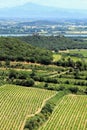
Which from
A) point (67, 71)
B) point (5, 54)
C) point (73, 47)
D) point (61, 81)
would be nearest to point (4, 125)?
point (61, 81)

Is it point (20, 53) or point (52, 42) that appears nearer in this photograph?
point (20, 53)

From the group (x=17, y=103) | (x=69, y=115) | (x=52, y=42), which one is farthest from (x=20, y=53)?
(x=69, y=115)

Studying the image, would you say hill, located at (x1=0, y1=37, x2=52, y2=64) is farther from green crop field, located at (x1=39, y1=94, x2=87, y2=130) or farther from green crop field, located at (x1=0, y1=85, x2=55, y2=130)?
green crop field, located at (x1=39, y1=94, x2=87, y2=130)

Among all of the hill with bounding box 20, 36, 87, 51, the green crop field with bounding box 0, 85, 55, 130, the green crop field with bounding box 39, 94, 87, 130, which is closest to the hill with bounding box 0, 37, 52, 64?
the green crop field with bounding box 0, 85, 55, 130

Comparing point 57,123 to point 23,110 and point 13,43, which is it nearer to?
point 23,110

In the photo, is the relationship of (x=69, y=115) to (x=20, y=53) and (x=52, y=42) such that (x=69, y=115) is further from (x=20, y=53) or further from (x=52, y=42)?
(x=52, y=42)

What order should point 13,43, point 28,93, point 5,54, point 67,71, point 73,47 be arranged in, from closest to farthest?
point 28,93 < point 67,71 < point 5,54 < point 13,43 < point 73,47

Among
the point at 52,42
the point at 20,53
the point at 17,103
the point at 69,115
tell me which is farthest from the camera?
the point at 52,42

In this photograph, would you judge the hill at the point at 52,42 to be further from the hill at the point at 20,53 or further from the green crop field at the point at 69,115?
the green crop field at the point at 69,115
